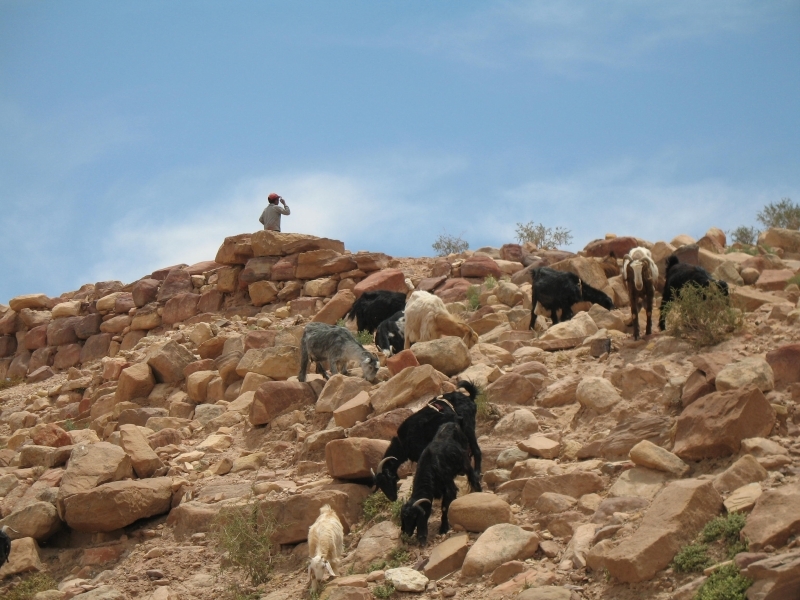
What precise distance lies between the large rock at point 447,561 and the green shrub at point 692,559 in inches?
67.6

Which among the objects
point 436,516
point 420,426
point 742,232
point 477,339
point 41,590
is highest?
point 742,232

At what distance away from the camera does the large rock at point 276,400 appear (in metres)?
11.5

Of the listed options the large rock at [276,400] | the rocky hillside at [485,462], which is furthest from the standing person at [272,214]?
the large rock at [276,400]

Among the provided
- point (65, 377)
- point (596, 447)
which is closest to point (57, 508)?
point (596, 447)

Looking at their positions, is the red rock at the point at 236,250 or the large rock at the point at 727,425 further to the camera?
the red rock at the point at 236,250

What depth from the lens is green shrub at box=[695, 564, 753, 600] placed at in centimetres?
→ 528

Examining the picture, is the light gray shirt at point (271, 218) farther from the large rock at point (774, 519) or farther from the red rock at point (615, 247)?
the large rock at point (774, 519)

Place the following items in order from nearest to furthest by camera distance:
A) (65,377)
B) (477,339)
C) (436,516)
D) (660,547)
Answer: (660,547)
(436,516)
(477,339)
(65,377)

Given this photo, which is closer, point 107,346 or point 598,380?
point 598,380

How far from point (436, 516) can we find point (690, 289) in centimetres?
446

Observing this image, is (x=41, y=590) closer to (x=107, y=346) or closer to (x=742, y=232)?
(x=107, y=346)

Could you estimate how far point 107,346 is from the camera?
70.9 ft

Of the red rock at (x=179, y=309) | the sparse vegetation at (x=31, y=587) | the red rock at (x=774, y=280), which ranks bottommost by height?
the sparse vegetation at (x=31, y=587)

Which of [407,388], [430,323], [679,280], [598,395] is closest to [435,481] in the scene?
[598,395]
